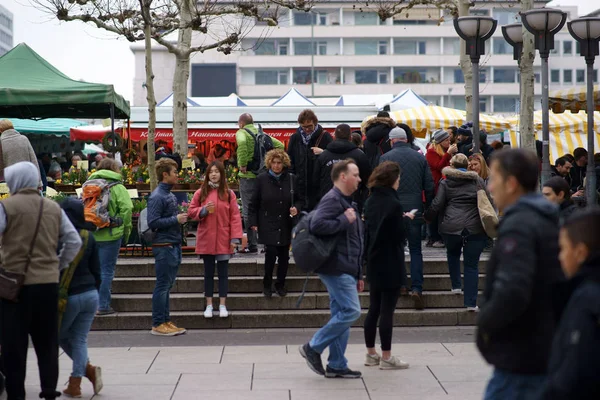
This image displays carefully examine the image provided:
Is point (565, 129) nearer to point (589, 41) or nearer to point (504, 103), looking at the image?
point (589, 41)

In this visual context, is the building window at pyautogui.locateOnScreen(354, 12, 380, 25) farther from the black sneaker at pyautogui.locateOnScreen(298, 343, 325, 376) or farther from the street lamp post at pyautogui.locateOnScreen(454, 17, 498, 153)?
the black sneaker at pyautogui.locateOnScreen(298, 343, 325, 376)

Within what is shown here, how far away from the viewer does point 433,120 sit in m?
22.0

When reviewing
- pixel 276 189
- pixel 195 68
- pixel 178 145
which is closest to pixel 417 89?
pixel 195 68

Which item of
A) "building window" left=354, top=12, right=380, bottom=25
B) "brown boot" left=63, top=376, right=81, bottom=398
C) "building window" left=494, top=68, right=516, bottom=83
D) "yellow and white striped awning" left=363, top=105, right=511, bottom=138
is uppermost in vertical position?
"building window" left=354, top=12, right=380, bottom=25

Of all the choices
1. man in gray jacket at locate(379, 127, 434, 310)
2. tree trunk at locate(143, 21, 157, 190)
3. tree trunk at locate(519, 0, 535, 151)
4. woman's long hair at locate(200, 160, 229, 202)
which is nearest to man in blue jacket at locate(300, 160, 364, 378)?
woman's long hair at locate(200, 160, 229, 202)

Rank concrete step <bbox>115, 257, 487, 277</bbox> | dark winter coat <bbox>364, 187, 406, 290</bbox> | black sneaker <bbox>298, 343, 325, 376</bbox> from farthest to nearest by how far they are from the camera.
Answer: concrete step <bbox>115, 257, 487, 277</bbox>, dark winter coat <bbox>364, 187, 406, 290</bbox>, black sneaker <bbox>298, 343, 325, 376</bbox>

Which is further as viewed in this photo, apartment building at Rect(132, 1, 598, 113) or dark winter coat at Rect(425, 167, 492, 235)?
apartment building at Rect(132, 1, 598, 113)

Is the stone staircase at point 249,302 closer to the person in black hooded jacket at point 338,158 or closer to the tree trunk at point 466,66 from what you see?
the person in black hooded jacket at point 338,158

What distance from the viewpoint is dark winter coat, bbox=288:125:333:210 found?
467 inches

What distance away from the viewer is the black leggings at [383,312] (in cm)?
832

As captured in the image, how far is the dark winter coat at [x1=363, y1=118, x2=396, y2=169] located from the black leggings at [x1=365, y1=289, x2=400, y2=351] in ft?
13.9

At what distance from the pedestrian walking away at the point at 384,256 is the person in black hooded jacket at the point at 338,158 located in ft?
9.17

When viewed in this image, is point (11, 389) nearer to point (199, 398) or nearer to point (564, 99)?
point (199, 398)

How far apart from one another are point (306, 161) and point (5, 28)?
534 ft
